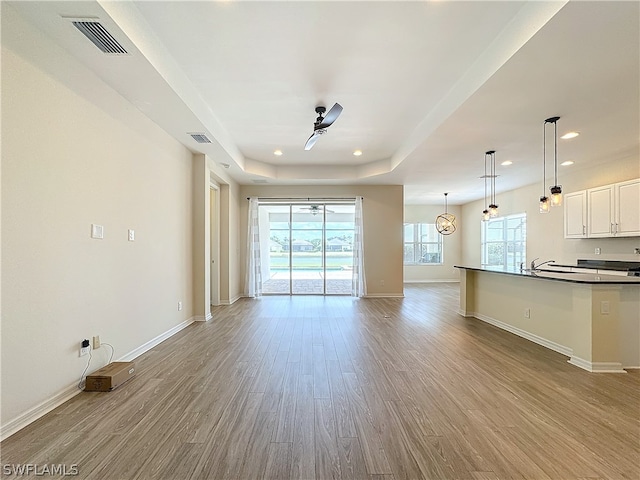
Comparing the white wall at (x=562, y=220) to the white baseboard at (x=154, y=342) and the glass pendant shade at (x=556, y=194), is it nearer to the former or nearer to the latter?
the glass pendant shade at (x=556, y=194)

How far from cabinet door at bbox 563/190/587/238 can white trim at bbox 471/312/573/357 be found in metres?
2.68

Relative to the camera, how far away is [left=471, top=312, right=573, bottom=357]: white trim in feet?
11.8

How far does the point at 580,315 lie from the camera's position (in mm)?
3279

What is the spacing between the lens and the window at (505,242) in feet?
27.1

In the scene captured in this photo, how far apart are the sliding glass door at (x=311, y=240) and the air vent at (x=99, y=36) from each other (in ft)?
18.6

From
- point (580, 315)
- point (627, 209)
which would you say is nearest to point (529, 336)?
point (580, 315)

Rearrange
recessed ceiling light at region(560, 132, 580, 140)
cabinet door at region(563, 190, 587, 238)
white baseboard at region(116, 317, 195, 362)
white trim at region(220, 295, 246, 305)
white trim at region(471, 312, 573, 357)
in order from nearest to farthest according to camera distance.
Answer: white baseboard at region(116, 317, 195, 362), white trim at region(471, 312, 573, 357), recessed ceiling light at region(560, 132, 580, 140), cabinet door at region(563, 190, 587, 238), white trim at region(220, 295, 246, 305)

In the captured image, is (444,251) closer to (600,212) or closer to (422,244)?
(422,244)

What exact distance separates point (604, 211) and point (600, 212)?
7 centimetres

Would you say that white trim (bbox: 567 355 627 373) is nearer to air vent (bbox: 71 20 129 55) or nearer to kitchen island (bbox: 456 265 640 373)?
kitchen island (bbox: 456 265 640 373)

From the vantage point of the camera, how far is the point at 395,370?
312 centimetres

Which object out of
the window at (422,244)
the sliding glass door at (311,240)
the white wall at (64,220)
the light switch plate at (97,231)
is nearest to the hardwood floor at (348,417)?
the white wall at (64,220)

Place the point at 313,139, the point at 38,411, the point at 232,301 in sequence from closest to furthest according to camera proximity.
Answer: the point at 38,411 → the point at 313,139 → the point at 232,301

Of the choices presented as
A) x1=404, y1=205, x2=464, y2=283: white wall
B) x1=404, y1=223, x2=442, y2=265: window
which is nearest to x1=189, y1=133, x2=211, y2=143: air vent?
x1=404, y1=205, x2=464, y2=283: white wall
